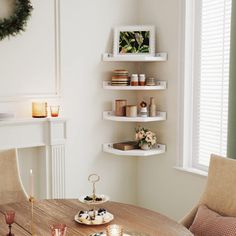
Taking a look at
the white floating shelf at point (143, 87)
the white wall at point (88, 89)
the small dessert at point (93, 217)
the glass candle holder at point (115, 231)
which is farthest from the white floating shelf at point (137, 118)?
the glass candle holder at point (115, 231)

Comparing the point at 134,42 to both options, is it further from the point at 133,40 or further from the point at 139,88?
the point at 139,88

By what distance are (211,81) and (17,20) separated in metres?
1.64

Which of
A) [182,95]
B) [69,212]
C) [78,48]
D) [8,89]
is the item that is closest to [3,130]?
Answer: [8,89]

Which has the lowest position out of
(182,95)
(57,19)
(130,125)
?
(130,125)

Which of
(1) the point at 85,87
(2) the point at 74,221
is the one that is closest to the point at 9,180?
(2) the point at 74,221

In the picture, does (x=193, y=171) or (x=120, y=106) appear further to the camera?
(x=120, y=106)

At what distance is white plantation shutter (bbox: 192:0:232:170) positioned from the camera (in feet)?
12.3

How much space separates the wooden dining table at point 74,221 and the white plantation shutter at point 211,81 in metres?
1.36

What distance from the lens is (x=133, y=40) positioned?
4.23 m

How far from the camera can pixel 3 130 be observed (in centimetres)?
371

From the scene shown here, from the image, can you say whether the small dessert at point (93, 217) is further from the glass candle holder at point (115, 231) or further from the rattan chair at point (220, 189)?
the rattan chair at point (220, 189)

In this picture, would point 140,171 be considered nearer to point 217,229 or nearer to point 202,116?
point 202,116

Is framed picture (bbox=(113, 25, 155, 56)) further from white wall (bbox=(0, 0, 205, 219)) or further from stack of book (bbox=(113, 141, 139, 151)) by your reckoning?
stack of book (bbox=(113, 141, 139, 151))

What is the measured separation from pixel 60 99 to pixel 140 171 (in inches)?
43.4
